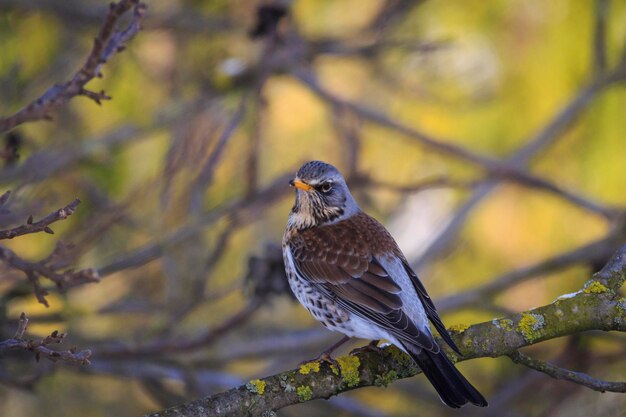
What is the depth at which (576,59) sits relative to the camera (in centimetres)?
882

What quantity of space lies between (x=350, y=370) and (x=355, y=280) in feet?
3.07

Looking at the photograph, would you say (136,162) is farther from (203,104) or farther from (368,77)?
(368,77)

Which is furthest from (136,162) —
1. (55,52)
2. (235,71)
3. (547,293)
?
(547,293)

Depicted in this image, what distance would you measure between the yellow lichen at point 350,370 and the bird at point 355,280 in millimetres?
179

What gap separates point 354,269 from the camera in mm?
5309

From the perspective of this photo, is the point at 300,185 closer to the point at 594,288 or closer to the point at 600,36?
the point at 594,288

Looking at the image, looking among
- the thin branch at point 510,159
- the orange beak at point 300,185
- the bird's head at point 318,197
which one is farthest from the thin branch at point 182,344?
the thin branch at point 510,159

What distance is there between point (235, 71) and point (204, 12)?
4.80ft

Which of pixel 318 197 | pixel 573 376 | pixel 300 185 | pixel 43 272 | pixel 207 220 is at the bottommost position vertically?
pixel 573 376

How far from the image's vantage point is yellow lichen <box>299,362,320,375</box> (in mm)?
4195

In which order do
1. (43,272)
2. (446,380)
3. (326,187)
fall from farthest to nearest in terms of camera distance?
(326,187) < (446,380) < (43,272)

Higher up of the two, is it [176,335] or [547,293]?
[176,335]

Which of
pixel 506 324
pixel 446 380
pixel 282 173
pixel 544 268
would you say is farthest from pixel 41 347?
pixel 282 173

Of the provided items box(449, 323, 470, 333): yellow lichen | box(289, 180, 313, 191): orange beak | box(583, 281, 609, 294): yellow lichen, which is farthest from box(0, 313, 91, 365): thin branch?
box(289, 180, 313, 191): orange beak
